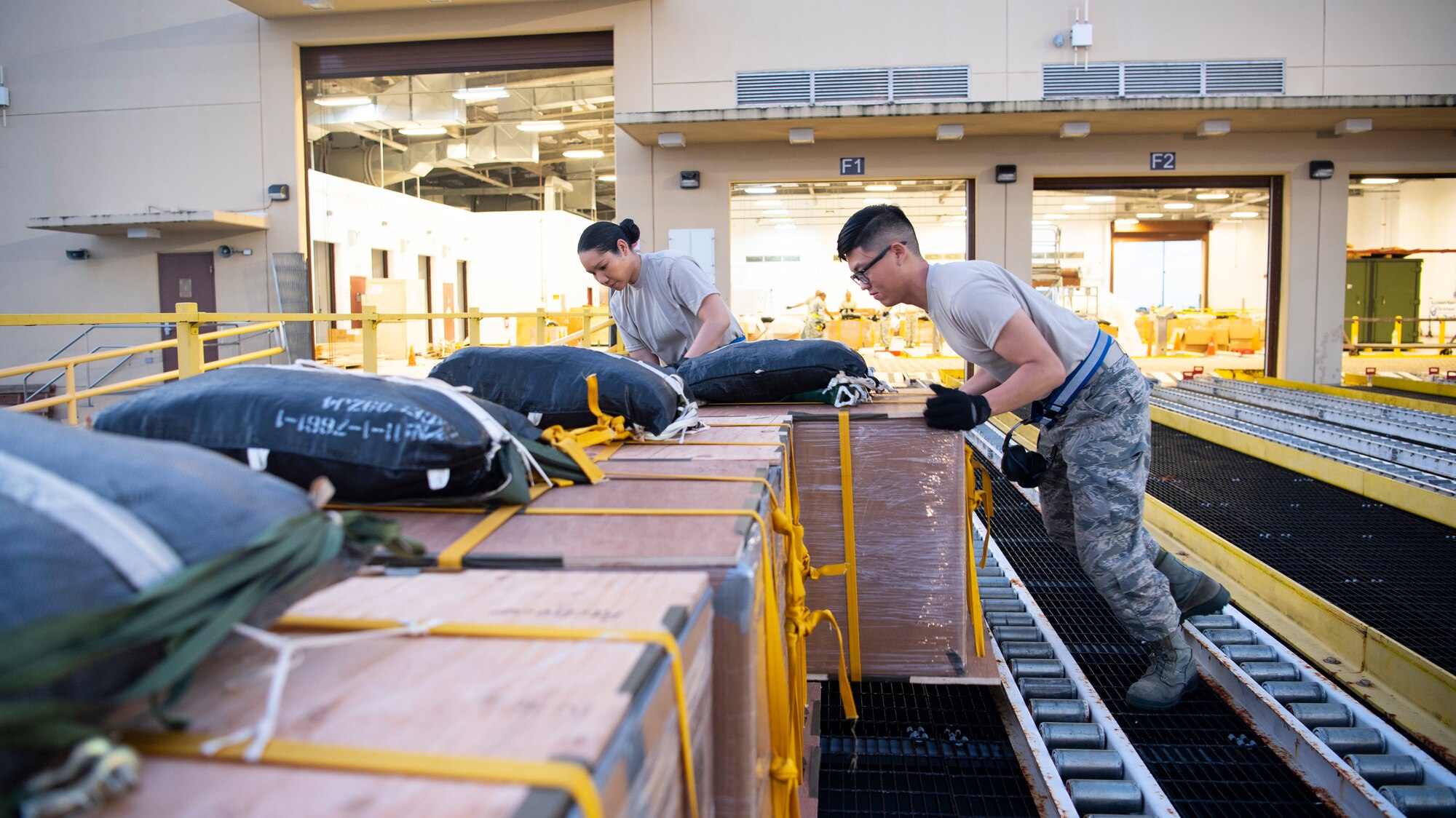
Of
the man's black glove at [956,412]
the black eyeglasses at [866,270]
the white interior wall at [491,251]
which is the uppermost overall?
the white interior wall at [491,251]

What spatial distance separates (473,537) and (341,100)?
16201mm

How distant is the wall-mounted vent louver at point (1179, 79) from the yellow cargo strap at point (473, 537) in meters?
10.7

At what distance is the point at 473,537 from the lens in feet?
4.26

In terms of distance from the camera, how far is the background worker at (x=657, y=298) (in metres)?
3.76

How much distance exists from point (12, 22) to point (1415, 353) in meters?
23.4

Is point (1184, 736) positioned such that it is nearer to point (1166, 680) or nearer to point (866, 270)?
point (1166, 680)

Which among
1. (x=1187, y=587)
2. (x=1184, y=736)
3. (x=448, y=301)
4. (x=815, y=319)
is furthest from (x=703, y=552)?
(x=448, y=301)

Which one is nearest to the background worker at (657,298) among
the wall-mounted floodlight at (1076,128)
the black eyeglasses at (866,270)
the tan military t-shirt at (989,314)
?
the black eyeglasses at (866,270)

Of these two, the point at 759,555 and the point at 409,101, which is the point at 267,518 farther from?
the point at 409,101

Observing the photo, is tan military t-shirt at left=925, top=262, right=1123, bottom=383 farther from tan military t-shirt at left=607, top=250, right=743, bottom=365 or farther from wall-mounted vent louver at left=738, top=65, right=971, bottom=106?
wall-mounted vent louver at left=738, top=65, right=971, bottom=106

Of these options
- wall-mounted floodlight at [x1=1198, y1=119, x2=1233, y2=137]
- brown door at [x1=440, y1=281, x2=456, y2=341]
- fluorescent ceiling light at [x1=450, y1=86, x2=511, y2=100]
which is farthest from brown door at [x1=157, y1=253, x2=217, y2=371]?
wall-mounted floodlight at [x1=1198, y1=119, x2=1233, y2=137]

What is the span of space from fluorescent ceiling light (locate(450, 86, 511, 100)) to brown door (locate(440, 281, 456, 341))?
7.85 metres

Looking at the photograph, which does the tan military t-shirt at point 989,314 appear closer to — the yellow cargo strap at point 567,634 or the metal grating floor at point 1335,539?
the metal grating floor at point 1335,539

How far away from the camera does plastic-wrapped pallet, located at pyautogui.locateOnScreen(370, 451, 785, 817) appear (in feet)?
3.73
